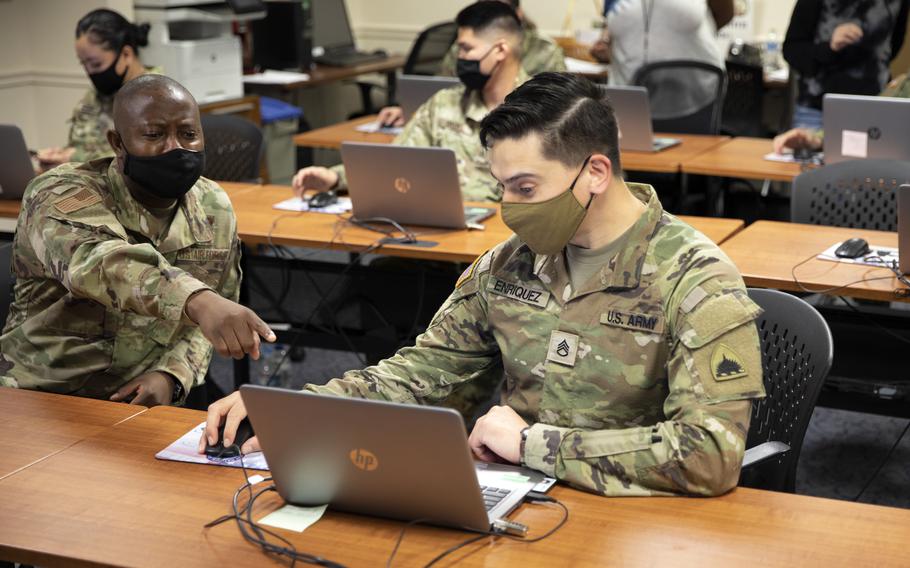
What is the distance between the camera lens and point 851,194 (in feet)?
11.3

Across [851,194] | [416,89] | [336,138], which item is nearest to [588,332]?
[851,194]

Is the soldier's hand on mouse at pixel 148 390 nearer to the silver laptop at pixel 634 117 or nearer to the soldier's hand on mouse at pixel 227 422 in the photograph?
the soldier's hand on mouse at pixel 227 422

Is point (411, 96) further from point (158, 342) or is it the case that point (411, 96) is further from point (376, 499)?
point (376, 499)

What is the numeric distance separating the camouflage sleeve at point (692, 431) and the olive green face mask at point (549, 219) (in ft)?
0.74

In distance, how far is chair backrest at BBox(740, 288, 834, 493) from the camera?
6.68 feet

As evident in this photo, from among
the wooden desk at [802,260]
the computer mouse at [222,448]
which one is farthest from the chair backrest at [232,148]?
the computer mouse at [222,448]

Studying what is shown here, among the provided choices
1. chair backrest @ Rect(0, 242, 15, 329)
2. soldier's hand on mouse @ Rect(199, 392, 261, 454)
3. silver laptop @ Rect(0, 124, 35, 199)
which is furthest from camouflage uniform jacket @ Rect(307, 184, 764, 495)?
silver laptop @ Rect(0, 124, 35, 199)

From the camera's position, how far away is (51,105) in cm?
597

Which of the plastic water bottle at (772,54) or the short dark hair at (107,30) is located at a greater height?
the short dark hair at (107,30)

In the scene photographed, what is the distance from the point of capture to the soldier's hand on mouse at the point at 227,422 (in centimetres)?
187

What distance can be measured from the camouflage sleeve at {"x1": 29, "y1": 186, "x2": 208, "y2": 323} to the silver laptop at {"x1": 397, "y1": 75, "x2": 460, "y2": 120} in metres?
2.42

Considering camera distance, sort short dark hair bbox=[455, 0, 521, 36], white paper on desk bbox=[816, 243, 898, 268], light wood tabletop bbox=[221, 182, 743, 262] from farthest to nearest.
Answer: short dark hair bbox=[455, 0, 521, 36] → light wood tabletop bbox=[221, 182, 743, 262] → white paper on desk bbox=[816, 243, 898, 268]

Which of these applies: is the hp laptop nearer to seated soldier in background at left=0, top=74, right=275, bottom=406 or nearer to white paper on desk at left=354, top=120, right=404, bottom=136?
white paper on desk at left=354, top=120, right=404, bottom=136

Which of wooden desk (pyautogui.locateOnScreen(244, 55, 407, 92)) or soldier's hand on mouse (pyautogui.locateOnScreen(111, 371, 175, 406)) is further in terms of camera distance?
wooden desk (pyautogui.locateOnScreen(244, 55, 407, 92))
